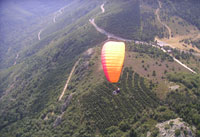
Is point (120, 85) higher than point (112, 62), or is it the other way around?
point (112, 62)

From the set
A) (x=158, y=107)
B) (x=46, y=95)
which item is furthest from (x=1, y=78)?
(x=158, y=107)

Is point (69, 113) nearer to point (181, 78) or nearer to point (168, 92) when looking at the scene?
point (168, 92)

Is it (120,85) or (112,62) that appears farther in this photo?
(120,85)

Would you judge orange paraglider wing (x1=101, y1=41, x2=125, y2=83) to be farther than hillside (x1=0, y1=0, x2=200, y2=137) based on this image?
No

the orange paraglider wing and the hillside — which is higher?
the orange paraglider wing

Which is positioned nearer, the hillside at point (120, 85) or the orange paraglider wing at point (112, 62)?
the orange paraglider wing at point (112, 62)
